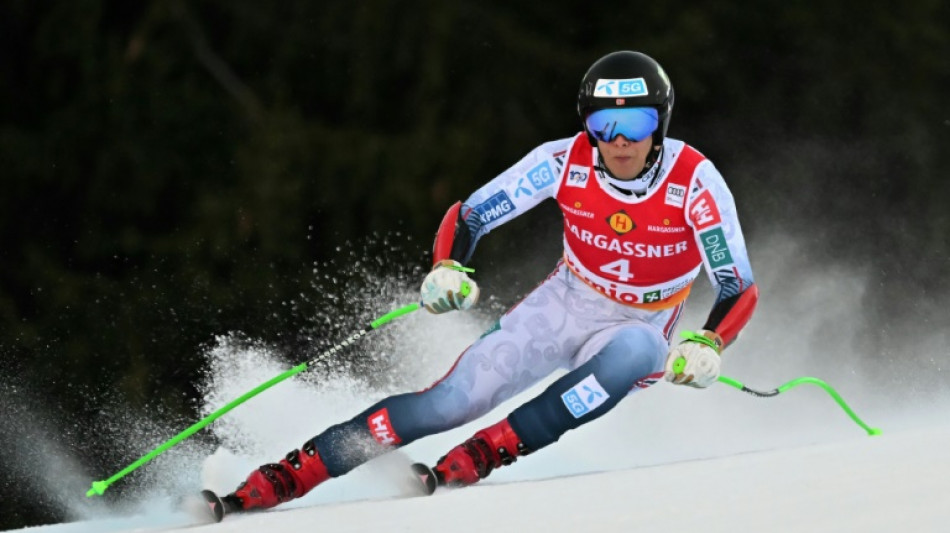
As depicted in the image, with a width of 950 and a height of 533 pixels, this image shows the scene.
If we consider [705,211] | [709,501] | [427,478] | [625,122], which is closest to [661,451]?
[705,211]

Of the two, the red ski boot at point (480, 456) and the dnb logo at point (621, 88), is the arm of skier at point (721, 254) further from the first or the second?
the red ski boot at point (480, 456)

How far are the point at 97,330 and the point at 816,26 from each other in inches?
185

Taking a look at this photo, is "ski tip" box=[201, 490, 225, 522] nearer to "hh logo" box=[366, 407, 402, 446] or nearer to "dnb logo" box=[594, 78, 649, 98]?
"hh logo" box=[366, 407, 402, 446]

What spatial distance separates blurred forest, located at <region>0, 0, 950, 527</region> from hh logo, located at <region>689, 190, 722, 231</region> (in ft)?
14.3

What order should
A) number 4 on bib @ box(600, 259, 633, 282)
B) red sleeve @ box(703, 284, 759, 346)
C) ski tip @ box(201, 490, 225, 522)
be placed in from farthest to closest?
1. number 4 on bib @ box(600, 259, 633, 282)
2. red sleeve @ box(703, 284, 759, 346)
3. ski tip @ box(201, 490, 225, 522)

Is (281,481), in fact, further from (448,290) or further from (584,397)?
(584,397)

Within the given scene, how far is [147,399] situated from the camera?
9.13m

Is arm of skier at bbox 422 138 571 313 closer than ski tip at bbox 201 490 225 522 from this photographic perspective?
No

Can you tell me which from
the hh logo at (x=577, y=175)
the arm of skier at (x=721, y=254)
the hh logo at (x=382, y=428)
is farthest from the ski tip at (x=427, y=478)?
the hh logo at (x=577, y=175)

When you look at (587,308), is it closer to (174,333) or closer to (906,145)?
(174,333)

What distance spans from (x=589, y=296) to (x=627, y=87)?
75 cm

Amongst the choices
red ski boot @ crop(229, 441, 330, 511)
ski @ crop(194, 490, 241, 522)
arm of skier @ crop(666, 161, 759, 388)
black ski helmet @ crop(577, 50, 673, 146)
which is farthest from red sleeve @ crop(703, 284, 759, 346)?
ski @ crop(194, 490, 241, 522)

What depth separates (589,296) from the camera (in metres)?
5.26

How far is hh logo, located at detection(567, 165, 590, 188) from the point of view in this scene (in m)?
5.09
